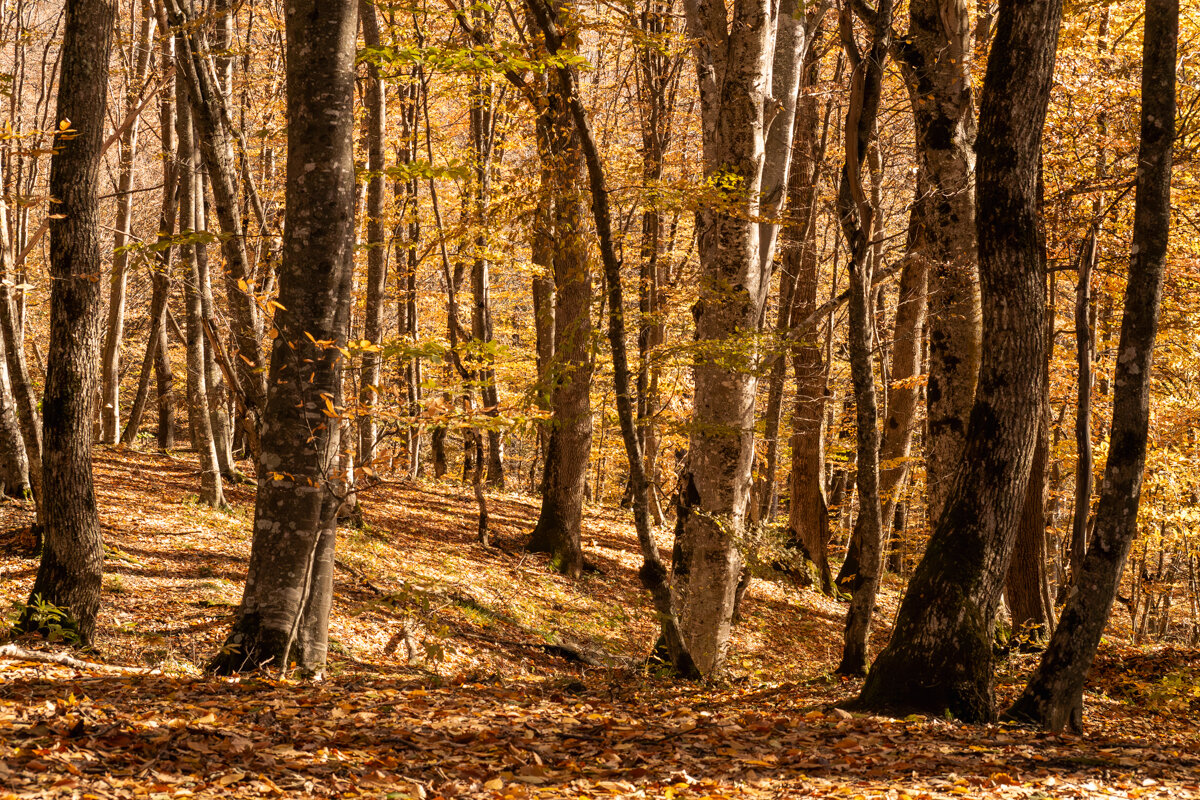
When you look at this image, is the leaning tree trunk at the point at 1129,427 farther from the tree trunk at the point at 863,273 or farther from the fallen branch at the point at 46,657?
the fallen branch at the point at 46,657

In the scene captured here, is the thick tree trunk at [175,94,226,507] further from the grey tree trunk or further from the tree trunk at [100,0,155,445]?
the grey tree trunk

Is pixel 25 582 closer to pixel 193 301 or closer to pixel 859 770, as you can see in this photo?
pixel 193 301

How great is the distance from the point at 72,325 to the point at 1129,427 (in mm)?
7436

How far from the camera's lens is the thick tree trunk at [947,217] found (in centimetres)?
819

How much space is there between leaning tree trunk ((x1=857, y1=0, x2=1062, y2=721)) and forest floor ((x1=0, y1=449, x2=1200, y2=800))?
359 millimetres

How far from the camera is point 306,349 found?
5.09m

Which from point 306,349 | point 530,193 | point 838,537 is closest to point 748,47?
point 530,193

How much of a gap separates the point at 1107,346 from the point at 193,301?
16.0 meters

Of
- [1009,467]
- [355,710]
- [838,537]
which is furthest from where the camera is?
[838,537]

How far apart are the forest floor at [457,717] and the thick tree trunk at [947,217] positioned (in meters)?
2.76

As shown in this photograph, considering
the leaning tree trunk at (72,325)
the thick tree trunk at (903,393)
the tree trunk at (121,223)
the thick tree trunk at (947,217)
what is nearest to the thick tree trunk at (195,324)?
the tree trunk at (121,223)

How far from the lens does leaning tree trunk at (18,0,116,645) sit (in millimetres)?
5785

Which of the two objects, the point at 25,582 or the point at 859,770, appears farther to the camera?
the point at 25,582

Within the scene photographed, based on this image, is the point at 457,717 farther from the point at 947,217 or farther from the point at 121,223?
the point at 121,223
